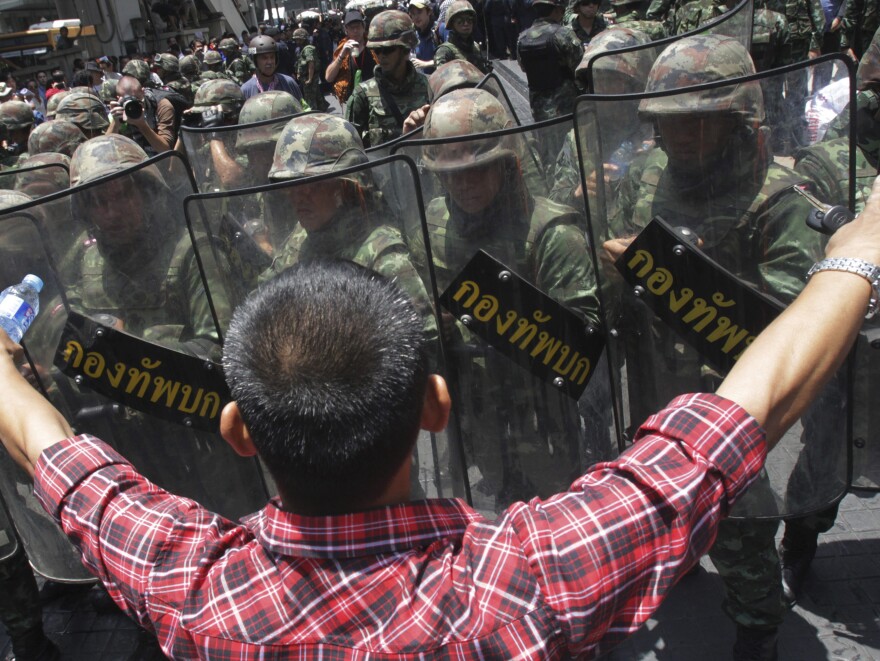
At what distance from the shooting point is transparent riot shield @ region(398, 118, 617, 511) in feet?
7.13

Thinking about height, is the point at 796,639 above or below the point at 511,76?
below

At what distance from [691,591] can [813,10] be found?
20.2 ft

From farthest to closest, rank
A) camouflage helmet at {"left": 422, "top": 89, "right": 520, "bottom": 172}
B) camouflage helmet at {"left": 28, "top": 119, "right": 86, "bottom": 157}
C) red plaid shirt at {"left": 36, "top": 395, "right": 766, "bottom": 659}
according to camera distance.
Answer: camouflage helmet at {"left": 28, "top": 119, "right": 86, "bottom": 157}, camouflage helmet at {"left": 422, "top": 89, "right": 520, "bottom": 172}, red plaid shirt at {"left": 36, "top": 395, "right": 766, "bottom": 659}

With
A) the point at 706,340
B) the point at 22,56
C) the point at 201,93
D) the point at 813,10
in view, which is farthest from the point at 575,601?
the point at 22,56

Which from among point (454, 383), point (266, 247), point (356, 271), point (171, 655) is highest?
point (356, 271)

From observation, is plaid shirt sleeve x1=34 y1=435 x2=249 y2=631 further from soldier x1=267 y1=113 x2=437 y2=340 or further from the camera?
the camera

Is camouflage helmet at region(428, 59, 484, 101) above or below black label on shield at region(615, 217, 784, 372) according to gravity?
above

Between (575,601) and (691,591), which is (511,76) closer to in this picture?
(691,591)

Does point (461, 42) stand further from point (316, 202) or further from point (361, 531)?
point (361, 531)

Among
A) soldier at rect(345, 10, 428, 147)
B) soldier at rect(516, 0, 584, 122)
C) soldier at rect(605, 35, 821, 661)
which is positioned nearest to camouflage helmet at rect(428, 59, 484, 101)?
soldier at rect(345, 10, 428, 147)

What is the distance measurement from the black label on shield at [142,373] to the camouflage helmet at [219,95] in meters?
4.18

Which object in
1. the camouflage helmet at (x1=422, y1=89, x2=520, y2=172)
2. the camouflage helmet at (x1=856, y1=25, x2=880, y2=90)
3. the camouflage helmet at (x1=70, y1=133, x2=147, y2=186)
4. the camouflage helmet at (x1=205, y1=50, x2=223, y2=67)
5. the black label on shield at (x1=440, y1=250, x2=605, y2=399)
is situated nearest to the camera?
the black label on shield at (x1=440, y1=250, x2=605, y2=399)

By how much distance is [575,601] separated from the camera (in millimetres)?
991

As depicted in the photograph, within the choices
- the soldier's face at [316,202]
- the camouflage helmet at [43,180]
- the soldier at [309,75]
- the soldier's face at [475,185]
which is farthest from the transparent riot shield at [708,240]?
the soldier at [309,75]
